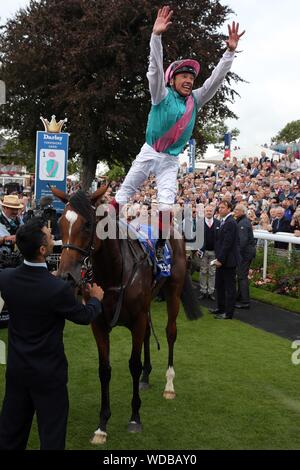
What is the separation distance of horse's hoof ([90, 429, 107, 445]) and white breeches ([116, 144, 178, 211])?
6.36 ft

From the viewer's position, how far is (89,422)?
15.0ft

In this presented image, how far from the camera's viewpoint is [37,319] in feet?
9.69

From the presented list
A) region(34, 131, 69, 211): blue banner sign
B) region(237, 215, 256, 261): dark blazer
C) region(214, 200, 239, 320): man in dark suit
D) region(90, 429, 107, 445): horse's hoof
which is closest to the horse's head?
region(90, 429, 107, 445): horse's hoof

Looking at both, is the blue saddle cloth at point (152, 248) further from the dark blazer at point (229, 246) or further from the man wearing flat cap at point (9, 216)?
the dark blazer at point (229, 246)

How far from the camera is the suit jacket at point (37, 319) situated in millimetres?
2939

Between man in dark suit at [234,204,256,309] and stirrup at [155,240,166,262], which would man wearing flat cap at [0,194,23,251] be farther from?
man in dark suit at [234,204,256,309]

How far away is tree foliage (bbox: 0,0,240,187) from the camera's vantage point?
66.1 feet

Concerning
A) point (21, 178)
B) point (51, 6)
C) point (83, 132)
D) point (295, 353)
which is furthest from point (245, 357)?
point (21, 178)

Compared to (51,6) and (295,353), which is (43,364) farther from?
(51,6)

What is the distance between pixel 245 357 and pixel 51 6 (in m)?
18.5

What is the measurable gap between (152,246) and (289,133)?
70.2 metres

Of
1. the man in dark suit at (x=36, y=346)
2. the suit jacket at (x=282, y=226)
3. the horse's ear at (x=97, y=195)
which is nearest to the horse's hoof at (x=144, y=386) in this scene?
the horse's ear at (x=97, y=195)

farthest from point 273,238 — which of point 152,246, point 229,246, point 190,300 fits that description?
point 152,246

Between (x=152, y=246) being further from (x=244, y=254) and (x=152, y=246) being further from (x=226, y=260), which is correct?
(x=244, y=254)
